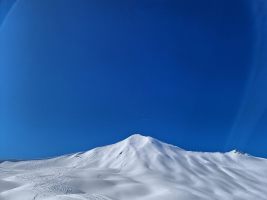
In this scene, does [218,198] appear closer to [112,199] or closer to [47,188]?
[112,199]

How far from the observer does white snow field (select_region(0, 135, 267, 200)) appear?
19.8 meters

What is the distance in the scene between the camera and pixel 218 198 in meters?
22.4

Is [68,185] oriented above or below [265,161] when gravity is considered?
below

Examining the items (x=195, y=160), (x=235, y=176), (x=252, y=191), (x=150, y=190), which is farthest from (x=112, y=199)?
(x=195, y=160)

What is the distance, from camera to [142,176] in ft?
92.9

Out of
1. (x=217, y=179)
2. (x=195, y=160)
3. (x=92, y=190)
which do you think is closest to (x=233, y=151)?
(x=195, y=160)

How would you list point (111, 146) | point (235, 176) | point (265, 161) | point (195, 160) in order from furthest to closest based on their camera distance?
point (111, 146), point (265, 161), point (195, 160), point (235, 176)

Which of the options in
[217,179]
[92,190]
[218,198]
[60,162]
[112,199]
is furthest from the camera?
[60,162]

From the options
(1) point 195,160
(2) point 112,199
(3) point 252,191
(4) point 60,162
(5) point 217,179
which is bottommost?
(2) point 112,199

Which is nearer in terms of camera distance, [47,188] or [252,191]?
[47,188]

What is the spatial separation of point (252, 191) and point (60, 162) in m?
32.5

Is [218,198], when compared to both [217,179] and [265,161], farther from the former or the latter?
[265,161]

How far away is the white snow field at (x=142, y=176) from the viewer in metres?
19.8

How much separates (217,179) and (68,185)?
48.9 ft
